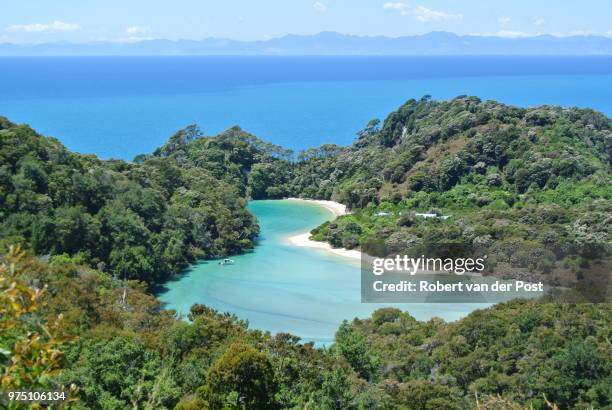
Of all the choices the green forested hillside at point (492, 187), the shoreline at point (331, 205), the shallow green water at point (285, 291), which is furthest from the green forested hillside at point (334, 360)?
the shoreline at point (331, 205)

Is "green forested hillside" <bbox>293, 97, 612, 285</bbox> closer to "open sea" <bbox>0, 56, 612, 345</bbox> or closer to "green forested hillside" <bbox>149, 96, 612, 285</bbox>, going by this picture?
"green forested hillside" <bbox>149, 96, 612, 285</bbox>

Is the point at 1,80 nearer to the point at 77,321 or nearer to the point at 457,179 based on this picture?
the point at 457,179

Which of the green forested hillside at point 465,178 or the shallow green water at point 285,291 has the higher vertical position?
the green forested hillside at point 465,178

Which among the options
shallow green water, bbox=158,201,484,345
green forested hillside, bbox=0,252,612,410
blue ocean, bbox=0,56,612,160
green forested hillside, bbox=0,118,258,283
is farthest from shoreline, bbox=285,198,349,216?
green forested hillside, bbox=0,252,612,410

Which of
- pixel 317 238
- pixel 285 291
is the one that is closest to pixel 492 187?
pixel 317 238

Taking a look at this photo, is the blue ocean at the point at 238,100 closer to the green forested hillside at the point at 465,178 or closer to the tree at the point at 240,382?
the green forested hillside at the point at 465,178
